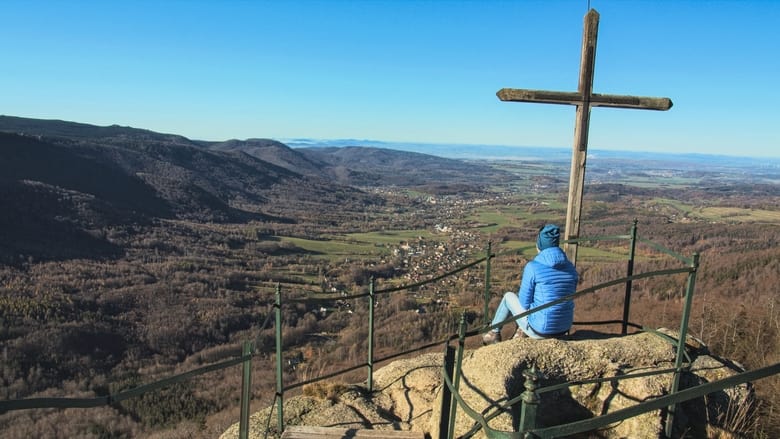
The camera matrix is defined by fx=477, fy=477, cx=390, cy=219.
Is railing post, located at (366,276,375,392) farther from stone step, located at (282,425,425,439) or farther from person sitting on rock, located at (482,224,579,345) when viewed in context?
person sitting on rock, located at (482,224,579,345)

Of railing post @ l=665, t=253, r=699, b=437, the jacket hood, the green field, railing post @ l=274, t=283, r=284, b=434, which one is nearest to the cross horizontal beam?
the jacket hood

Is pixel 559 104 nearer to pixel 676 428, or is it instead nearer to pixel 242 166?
pixel 676 428

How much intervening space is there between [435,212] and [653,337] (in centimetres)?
10554

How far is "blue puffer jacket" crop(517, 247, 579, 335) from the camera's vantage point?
4.82 meters

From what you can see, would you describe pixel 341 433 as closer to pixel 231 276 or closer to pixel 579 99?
pixel 579 99

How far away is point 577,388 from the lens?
4332 mm

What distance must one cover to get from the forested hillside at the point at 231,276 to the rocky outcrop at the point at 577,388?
51 centimetres

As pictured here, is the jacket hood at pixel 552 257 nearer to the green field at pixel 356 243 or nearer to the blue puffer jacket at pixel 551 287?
the blue puffer jacket at pixel 551 287

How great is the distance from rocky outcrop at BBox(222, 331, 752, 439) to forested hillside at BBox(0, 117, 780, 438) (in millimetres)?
→ 506

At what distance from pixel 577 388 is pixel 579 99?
3631 millimetres

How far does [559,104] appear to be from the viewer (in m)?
6.22

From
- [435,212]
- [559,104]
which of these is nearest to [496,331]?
[559,104]

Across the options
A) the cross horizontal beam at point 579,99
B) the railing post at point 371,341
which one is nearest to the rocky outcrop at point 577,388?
the railing post at point 371,341

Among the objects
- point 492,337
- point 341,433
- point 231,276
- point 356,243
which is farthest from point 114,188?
point 341,433
